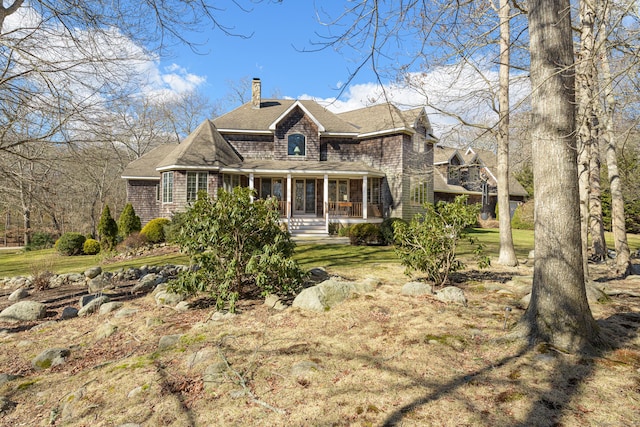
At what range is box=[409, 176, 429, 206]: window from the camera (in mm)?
18828

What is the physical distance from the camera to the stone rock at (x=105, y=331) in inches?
182

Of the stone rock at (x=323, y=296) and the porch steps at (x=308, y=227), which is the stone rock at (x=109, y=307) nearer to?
the stone rock at (x=323, y=296)

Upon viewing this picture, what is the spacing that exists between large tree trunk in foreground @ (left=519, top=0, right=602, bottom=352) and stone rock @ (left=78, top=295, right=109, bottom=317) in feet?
20.8

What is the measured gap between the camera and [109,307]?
568 centimetres

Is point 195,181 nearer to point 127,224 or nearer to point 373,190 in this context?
point 127,224

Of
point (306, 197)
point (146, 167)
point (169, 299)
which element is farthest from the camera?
point (146, 167)

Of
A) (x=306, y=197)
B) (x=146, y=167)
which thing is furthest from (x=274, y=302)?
(x=146, y=167)

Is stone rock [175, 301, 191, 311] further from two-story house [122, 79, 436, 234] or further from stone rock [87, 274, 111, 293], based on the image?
two-story house [122, 79, 436, 234]

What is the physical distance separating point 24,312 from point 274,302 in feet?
13.7

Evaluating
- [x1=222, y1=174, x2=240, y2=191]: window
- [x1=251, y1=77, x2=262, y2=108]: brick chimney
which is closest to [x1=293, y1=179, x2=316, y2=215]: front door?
[x1=222, y1=174, x2=240, y2=191]: window

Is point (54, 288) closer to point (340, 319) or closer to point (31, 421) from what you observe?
point (31, 421)

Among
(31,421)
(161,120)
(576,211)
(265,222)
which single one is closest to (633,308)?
(576,211)

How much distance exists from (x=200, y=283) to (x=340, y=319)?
7.09ft

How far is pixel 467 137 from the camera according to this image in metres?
8.13
